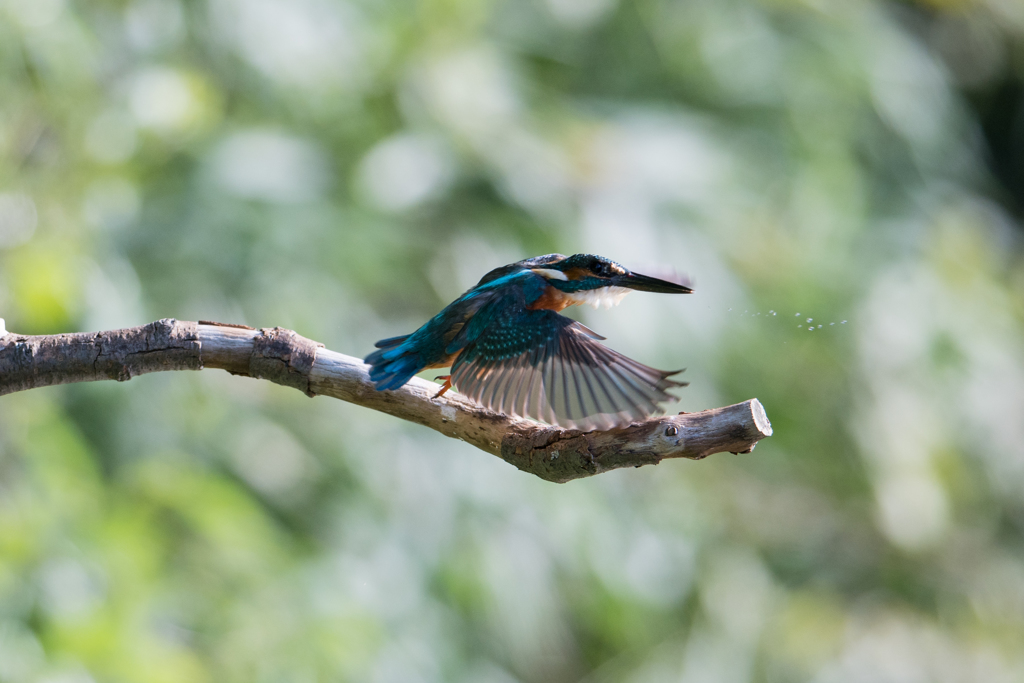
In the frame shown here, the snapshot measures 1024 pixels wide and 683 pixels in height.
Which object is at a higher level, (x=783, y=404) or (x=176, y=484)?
(x=783, y=404)

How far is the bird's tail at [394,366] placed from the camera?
1.71 m

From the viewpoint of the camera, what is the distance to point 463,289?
4.09 meters

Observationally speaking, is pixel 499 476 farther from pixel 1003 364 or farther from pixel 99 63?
pixel 1003 364

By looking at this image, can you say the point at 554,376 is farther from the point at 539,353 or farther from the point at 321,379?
the point at 321,379

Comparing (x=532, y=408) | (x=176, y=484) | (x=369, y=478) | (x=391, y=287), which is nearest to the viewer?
(x=532, y=408)

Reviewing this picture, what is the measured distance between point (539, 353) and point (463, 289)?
7.84ft

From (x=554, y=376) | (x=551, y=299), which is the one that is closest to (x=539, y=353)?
(x=554, y=376)

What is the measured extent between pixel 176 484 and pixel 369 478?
896 mm

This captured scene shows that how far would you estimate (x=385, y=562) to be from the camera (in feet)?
12.7

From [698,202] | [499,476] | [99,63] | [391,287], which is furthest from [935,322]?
[99,63]

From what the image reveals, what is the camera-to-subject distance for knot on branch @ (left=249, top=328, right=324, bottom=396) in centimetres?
168

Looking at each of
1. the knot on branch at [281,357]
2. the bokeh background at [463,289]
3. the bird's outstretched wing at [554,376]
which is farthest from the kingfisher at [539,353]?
the bokeh background at [463,289]

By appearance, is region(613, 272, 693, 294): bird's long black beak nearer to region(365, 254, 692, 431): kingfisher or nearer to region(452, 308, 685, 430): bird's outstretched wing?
region(365, 254, 692, 431): kingfisher

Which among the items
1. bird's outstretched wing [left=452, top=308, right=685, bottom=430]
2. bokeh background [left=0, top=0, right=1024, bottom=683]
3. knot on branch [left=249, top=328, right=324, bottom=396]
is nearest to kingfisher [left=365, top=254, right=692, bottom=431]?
bird's outstretched wing [left=452, top=308, right=685, bottom=430]
